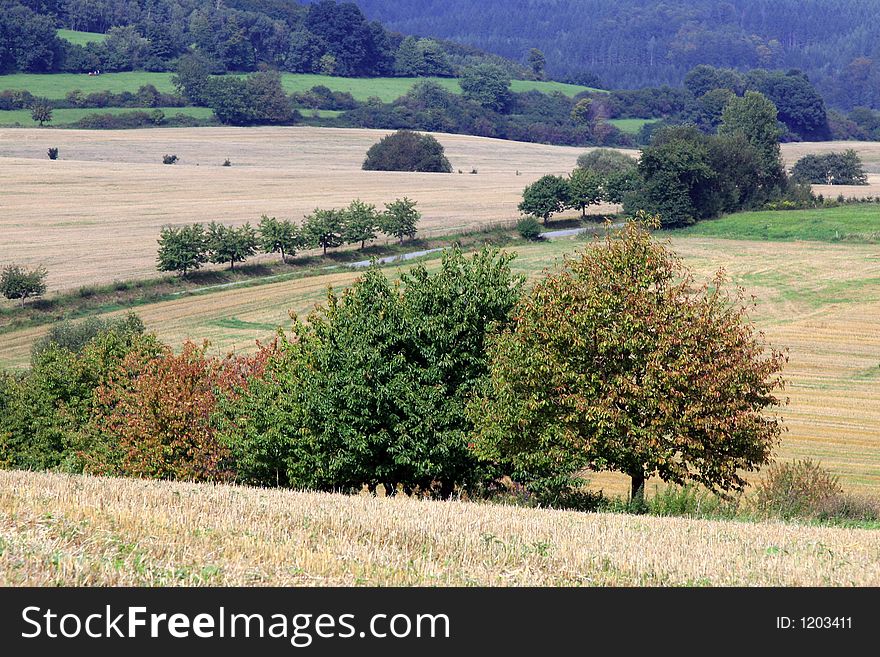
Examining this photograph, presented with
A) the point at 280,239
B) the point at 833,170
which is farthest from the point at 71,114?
the point at 833,170

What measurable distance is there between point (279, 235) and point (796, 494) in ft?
247

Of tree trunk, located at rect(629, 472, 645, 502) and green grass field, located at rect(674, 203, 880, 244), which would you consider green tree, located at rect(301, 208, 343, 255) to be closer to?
green grass field, located at rect(674, 203, 880, 244)

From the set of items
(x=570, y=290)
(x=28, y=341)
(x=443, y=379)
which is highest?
(x=570, y=290)

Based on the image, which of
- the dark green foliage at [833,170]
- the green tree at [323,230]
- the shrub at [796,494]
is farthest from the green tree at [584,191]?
the shrub at [796,494]

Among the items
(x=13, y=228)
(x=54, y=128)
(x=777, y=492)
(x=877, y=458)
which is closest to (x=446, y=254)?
(x=777, y=492)

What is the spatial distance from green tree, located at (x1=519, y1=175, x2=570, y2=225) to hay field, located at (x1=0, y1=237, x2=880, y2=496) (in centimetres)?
1426

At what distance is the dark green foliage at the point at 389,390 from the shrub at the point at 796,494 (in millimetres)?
8245

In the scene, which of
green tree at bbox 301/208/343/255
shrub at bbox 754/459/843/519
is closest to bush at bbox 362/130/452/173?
green tree at bbox 301/208/343/255

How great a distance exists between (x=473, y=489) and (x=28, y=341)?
1741 inches

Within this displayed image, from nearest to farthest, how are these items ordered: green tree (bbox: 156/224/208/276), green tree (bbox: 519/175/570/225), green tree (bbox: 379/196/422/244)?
green tree (bbox: 156/224/208/276) → green tree (bbox: 379/196/422/244) → green tree (bbox: 519/175/570/225)

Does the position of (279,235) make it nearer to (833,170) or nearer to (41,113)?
(833,170)

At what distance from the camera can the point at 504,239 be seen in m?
107

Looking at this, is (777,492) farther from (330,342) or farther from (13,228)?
(13,228)

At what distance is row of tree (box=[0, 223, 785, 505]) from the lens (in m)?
28.6
